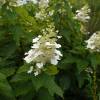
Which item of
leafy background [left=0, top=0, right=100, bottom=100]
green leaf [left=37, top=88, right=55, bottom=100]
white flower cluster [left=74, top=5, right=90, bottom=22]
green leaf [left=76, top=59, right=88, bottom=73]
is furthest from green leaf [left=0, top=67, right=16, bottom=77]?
white flower cluster [left=74, top=5, right=90, bottom=22]

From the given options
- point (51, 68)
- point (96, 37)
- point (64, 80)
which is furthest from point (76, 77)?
point (51, 68)

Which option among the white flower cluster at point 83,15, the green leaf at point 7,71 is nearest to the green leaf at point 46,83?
the green leaf at point 7,71

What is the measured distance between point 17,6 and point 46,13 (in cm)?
39

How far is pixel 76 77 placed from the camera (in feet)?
14.3

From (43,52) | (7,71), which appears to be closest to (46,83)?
(43,52)

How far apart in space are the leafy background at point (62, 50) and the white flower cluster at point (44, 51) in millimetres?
240

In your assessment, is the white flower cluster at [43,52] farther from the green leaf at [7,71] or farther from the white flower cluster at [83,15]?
the white flower cluster at [83,15]

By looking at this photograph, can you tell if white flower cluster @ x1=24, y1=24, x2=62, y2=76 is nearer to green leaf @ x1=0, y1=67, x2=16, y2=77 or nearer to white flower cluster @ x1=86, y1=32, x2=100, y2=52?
green leaf @ x1=0, y1=67, x2=16, y2=77

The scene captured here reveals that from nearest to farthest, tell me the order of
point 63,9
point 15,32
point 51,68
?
point 51,68 → point 15,32 → point 63,9

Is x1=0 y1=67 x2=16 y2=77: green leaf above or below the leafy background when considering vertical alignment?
below

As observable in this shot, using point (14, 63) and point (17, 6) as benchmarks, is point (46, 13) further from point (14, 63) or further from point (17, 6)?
point (14, 63)

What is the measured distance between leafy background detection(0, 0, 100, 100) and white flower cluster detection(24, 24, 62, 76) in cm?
24

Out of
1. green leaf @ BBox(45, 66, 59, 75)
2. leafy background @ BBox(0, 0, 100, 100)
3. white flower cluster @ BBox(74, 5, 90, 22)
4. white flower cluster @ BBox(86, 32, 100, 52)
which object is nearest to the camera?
green leaf @ BBox(45, 66, 59, 75)

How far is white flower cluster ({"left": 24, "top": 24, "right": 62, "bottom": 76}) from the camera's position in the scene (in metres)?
3.55
